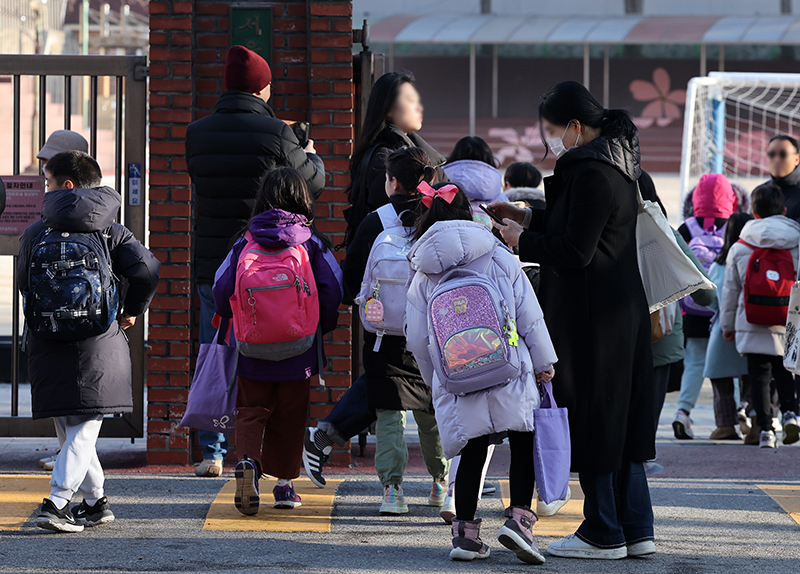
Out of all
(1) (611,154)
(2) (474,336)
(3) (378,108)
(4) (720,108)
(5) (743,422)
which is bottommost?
(5) (743,422)

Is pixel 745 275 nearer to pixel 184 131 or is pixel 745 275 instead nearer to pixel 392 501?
pixel 392 501

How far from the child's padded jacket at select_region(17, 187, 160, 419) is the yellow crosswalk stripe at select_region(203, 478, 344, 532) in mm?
705

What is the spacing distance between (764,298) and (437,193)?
3.70m

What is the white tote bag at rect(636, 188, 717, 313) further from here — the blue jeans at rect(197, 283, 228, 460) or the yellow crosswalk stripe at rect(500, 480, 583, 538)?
the blue jeans at rect(197, 283, 228, 460)

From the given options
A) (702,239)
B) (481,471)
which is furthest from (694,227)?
(481,471)

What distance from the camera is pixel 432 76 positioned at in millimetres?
35094

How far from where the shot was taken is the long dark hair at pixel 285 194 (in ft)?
16.5

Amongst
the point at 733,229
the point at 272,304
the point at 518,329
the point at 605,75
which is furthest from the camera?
the point at 605,75

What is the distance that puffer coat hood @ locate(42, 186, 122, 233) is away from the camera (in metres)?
4.64

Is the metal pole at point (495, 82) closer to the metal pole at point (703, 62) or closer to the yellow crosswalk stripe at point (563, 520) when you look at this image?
the metal pole at point (703, 62)

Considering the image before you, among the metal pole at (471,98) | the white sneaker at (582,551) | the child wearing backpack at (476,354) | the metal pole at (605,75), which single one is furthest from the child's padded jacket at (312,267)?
the metal pole at (471,98)

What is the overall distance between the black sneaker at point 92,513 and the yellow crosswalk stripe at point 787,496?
10.6 ft

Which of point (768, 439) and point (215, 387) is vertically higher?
point (215, 387)

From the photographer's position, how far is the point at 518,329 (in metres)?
4.26
